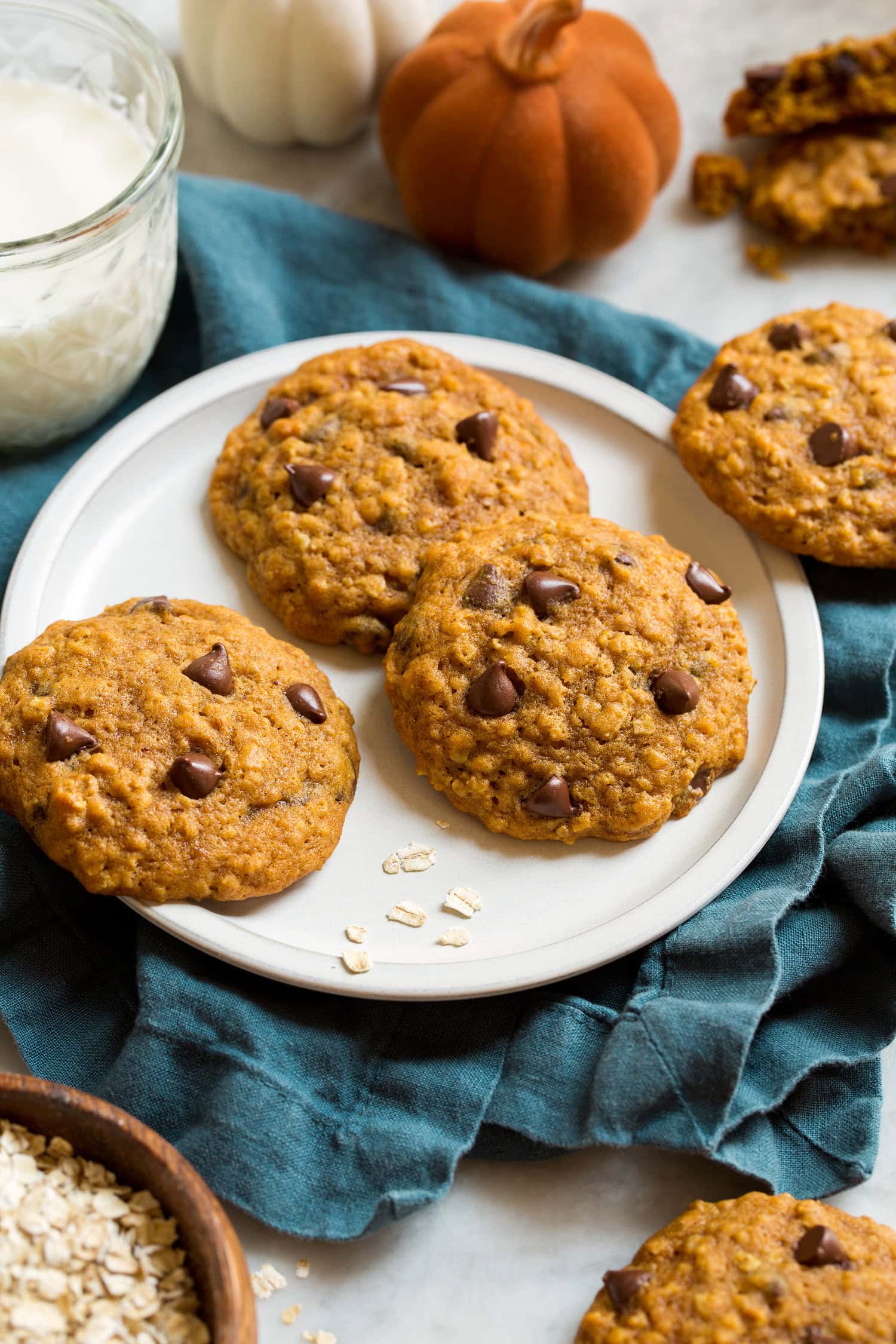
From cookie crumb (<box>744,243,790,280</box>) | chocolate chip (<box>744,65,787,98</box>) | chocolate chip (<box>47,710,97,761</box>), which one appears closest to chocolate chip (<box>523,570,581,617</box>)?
chocolate chip (<box>47,710,97,761</box>)

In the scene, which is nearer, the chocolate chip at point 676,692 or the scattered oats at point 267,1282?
the scattered oats at point 267,1282

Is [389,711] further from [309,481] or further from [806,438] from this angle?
[806,438]

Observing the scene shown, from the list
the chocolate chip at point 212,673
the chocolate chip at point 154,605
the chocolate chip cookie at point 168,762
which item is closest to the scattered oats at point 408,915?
the chocolate chip cookie at point 168,762

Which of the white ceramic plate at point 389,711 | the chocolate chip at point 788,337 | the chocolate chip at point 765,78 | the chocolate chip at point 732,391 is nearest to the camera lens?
the white ceramic plate at point 389,711

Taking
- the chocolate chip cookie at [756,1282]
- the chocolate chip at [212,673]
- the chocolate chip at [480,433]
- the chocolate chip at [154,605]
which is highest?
the chocolate chip at [480,433]

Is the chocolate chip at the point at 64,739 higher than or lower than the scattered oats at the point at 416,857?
higher

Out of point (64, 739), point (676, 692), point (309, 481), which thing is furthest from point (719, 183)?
point (64, 739)

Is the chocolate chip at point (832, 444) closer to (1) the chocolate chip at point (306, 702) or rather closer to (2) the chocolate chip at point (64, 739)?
(1) the chocolate chip at point (306, 702)
